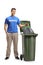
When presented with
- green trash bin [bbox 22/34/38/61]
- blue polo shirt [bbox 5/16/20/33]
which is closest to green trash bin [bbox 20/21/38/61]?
green trash bin [bbox 22/34/38/61]

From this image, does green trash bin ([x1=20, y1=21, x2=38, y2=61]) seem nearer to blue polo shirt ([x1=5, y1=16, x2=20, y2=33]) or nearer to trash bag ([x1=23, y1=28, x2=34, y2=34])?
trash bag ([x1=23, y1=28, x2=34, y2=34])

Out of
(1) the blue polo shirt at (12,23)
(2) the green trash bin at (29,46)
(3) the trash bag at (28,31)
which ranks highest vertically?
(1) the blue polo shirt at (12,23)

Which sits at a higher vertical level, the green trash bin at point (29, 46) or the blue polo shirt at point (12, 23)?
the blue polo shirt at point (12, 23)

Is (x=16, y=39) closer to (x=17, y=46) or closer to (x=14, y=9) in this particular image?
(x=17, y=46)

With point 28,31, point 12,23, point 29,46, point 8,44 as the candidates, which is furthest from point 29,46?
point 12,23

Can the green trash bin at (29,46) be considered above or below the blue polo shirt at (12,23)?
below

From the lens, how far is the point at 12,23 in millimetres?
9398

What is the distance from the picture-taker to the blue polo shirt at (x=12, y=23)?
9406mm

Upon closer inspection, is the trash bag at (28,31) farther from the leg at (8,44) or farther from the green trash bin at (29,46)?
the leg at (8,44)

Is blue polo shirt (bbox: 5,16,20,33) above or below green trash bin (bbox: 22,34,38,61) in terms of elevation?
above

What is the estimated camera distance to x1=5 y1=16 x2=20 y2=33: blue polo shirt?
941 centimetres

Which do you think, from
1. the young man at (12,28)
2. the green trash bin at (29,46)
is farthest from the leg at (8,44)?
the green trash bin at (29,46)

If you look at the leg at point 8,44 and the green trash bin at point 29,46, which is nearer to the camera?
the green trash bin at point 29,46

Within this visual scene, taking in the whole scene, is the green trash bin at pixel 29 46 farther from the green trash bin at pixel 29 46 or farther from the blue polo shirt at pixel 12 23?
the blue polo shirt at pixel 12 23
